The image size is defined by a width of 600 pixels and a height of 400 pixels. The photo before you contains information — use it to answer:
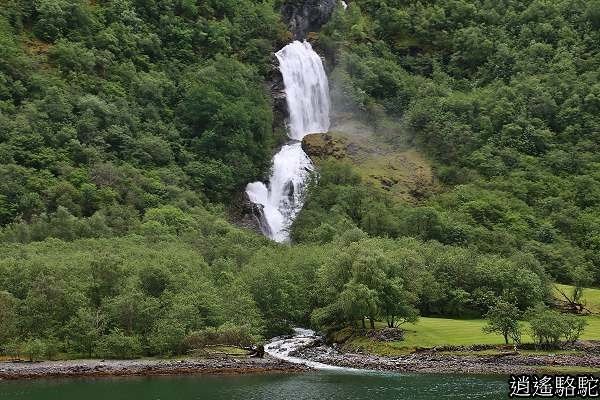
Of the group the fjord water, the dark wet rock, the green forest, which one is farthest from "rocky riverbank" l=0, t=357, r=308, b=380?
the dark wet rock

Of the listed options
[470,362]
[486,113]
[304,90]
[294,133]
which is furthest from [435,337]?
[486,113]

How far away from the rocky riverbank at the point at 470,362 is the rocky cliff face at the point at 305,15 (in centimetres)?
10757

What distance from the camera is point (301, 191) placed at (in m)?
122

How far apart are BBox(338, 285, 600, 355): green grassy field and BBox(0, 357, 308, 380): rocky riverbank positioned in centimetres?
985

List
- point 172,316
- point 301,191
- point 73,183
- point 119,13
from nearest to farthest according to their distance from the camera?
point 172,316, point 73,183, point 301,191, point 119,13

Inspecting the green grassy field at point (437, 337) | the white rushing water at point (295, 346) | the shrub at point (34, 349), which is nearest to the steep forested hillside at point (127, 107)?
the shrub at point (34, 349)

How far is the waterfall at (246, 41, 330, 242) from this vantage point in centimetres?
11961

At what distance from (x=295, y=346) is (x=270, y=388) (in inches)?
733

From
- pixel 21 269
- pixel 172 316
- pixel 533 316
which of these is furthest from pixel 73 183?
pixel 533 316

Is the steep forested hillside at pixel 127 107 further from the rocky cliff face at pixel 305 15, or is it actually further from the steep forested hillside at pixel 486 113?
the steep forested hillside at pixel 486 113

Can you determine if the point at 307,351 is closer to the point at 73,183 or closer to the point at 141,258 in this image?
the point at 141,258

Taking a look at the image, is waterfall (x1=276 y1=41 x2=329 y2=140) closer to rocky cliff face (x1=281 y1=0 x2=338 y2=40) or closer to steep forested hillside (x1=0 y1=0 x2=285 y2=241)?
steep forested hillside (x1=0 y1=0 x2=285 y2=241)

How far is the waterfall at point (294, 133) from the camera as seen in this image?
11961 cm

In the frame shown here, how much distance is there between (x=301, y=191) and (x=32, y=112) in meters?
42.9
